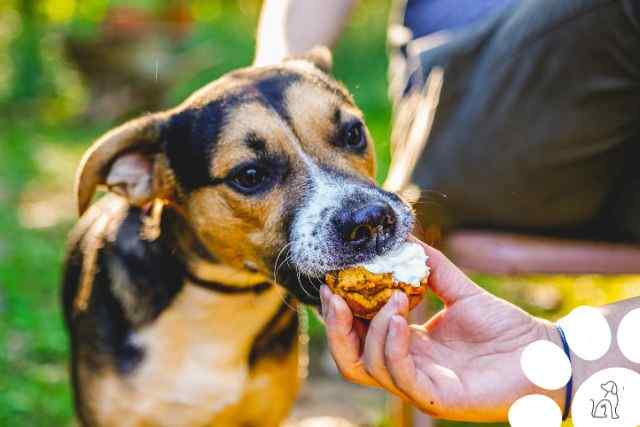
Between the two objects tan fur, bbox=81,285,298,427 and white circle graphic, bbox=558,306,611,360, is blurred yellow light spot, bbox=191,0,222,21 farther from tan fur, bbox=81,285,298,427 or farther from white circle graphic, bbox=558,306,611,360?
white circle graphic, bbox=558,306,611,360

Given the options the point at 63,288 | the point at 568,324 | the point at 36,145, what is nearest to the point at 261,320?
the point at 63,288

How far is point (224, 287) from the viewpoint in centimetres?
312

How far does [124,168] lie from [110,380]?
75 cm

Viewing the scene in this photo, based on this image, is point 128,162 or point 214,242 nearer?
point 214,242

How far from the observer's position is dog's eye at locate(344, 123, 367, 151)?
2.99 meters

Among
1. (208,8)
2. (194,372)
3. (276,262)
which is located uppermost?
(208,8)

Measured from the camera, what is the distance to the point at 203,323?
10.4 ft

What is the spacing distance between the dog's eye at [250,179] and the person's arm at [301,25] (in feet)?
3.43

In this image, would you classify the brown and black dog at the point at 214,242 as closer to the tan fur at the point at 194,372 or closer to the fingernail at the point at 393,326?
the tan fur at the point at 194,372

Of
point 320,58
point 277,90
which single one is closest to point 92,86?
point 320,58

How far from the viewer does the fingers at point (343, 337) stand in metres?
2.24

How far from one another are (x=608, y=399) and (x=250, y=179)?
1298mm

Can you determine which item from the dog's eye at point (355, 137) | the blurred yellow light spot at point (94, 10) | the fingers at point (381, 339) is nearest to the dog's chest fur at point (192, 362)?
the dog's eye at point (355, 137)

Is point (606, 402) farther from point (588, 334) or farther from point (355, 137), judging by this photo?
point (355, 137)
